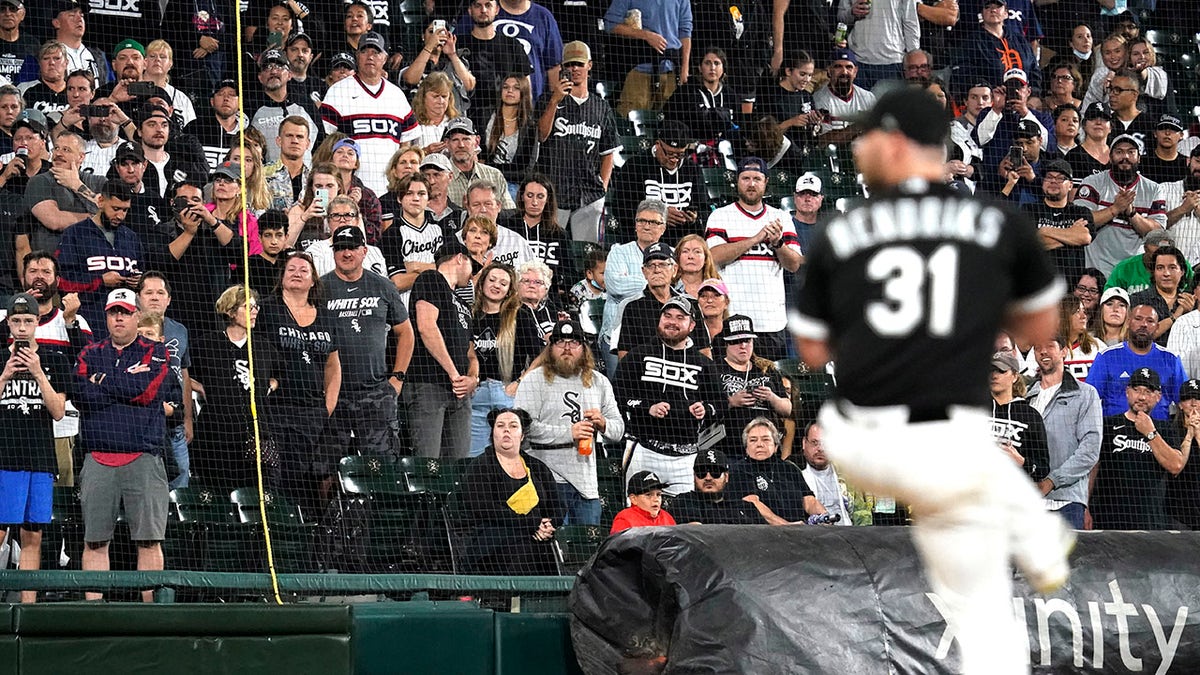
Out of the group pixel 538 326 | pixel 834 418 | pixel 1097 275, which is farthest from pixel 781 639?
pixel 1097 275

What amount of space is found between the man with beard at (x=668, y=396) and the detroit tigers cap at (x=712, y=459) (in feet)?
0.54

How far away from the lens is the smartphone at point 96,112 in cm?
1008

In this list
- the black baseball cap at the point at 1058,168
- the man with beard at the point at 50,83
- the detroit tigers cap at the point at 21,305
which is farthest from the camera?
the black baseball cap at the point at 1058,168

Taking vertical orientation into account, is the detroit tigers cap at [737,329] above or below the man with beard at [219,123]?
below

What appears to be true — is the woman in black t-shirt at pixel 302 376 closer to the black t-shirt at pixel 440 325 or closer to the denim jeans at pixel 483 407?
the black t-shirt at pixel 440 325

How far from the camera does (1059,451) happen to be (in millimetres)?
10555

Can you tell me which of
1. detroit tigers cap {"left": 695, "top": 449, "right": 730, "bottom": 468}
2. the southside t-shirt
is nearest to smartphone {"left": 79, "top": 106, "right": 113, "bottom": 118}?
the southside t-shirt

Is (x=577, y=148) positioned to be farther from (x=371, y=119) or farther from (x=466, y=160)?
(x=371, y=119)

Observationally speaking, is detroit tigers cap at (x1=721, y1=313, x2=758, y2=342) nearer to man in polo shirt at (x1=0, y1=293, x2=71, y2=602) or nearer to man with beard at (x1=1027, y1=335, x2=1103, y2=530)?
man with beard at (x1=1027, y1=335, x2=1103, y2=530)

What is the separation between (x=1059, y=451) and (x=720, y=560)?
15.3 feet

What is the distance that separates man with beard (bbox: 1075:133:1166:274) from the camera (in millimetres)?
12273

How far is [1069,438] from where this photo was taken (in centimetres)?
1058

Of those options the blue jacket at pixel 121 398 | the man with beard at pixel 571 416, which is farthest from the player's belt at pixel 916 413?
the blue jacket at pixel 121 398

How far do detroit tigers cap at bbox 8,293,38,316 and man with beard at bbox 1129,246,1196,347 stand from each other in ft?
25.6
